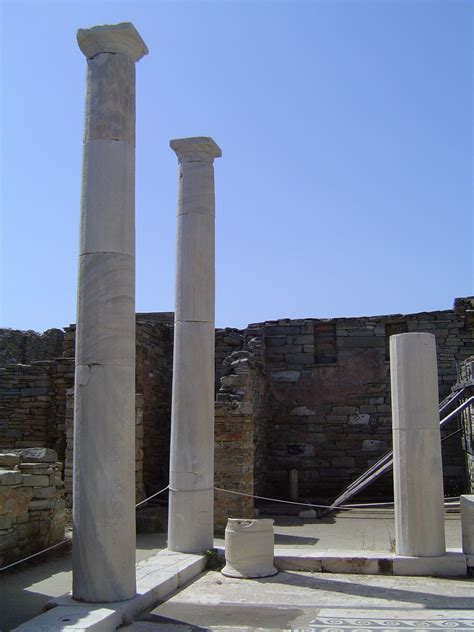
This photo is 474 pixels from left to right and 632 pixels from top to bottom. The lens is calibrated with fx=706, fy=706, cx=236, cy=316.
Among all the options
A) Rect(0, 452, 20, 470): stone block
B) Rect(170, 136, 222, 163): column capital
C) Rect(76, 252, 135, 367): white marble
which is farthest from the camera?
Rect(0, 452, 20, 470): stone block

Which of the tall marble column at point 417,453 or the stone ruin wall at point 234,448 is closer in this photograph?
the tall marble column at point 417,453

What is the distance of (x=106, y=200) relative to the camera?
630 centimetres

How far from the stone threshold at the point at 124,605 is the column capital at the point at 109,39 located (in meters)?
4.85

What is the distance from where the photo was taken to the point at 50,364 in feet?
49.3

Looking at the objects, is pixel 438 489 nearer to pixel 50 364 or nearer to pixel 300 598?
pixel 300 598

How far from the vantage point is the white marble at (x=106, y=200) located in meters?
6.27

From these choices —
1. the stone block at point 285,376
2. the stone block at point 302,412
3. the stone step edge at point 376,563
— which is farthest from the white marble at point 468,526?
the stone block at point 285,376

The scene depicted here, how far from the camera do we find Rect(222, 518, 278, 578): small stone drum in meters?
7.75

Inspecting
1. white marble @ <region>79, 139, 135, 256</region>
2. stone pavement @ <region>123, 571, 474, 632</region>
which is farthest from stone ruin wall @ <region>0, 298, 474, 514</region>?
white marble @ <region>79, 139, 135, 256</region>

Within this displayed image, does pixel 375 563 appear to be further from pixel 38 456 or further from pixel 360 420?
pixel 360 420

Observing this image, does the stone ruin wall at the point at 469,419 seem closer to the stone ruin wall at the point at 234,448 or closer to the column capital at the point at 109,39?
the stone ruin wall at the point at 234,448

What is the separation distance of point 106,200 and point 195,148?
302 cm

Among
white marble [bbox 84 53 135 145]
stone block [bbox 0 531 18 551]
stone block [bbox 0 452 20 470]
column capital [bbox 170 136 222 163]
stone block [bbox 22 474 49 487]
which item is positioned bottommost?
stone block [bbox 0 531 18 551]

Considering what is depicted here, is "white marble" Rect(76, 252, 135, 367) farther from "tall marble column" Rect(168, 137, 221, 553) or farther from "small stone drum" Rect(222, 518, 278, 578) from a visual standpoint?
"small stone drum" Rect(222, 518, 278, 578)
